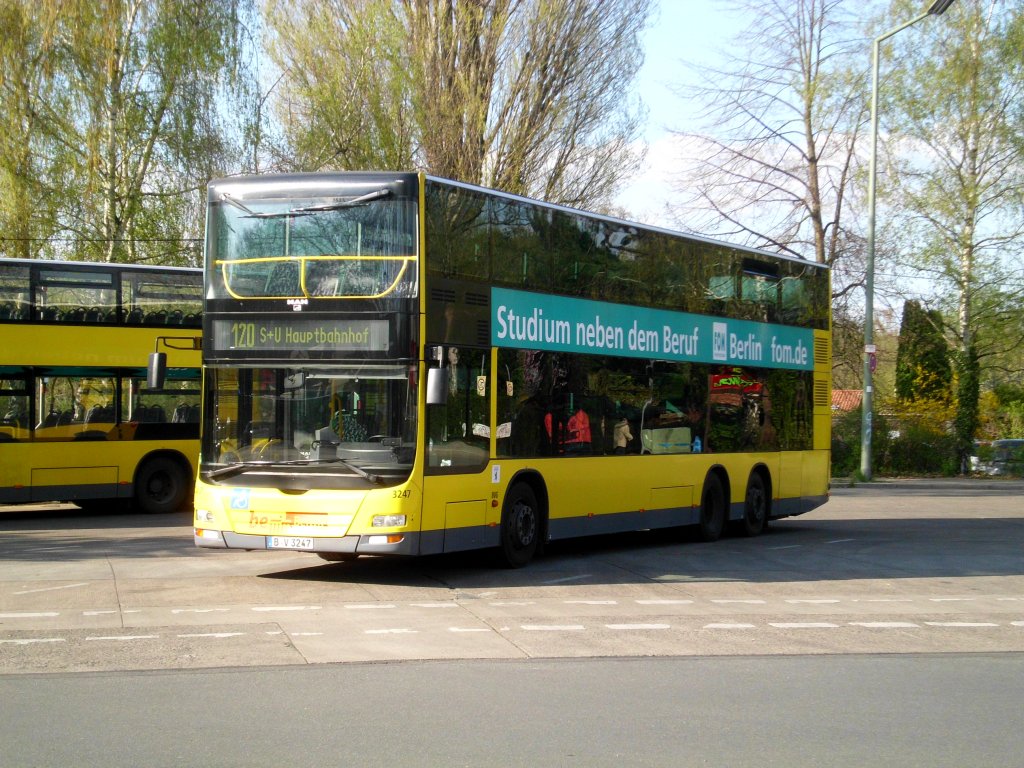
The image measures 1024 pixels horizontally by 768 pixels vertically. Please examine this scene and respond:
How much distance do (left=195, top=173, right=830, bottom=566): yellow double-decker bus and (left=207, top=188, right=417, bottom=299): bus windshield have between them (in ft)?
0.06

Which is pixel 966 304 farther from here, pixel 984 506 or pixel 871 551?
pixel 871 551

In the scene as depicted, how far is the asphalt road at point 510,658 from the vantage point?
6723 millimetres

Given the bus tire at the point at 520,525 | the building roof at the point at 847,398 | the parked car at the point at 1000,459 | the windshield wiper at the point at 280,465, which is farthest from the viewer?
the building roof at the point at 847,398

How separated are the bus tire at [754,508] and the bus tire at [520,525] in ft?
17.5

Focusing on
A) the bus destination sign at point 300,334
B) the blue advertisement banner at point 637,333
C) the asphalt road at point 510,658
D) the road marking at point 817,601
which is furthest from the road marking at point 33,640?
the road marking at point 817,601

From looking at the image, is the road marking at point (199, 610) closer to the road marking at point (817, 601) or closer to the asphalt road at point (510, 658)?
the asphalt road at point (510, 658)

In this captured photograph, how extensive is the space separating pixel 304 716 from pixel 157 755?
43.1 inches

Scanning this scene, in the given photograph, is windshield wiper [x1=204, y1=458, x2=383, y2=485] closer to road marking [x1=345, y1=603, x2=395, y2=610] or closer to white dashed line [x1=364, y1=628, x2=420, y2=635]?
road marking [x1=345, y1=603, x2=395, y2=610]

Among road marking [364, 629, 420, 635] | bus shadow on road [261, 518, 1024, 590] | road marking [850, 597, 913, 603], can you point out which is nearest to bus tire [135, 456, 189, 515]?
bus shadow on road [261, 518, 1024, 590]

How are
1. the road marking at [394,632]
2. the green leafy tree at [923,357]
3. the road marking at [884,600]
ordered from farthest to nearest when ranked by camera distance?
the green leafy tree at [923,357]
the road marking at [884,600]
the road marking at [394,632]

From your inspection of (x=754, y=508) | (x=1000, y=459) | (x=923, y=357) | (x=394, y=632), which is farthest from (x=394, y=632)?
(x=923, y=357)

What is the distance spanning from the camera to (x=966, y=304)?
38.8 m

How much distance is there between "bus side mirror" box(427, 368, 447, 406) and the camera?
12.1m

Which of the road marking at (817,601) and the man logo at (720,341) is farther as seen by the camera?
the man logo at (720,341)
